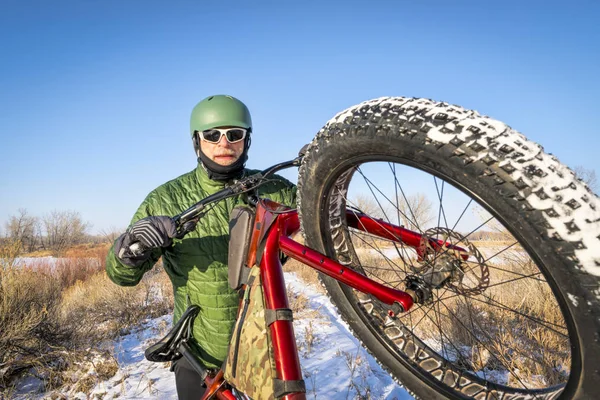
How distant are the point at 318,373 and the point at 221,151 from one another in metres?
2.40

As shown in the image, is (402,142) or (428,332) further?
(428,332)

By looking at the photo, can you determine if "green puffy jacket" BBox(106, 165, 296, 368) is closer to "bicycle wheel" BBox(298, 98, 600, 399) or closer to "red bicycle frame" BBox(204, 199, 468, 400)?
"red bicycle frame" BBox(204, 199, 468, 400)

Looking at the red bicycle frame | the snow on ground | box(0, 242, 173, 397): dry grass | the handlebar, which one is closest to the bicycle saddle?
the red bicycle frame

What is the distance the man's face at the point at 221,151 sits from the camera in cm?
230

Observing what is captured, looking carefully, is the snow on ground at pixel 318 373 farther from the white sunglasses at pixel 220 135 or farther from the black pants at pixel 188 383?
the white sunglasses at pixel 220 135

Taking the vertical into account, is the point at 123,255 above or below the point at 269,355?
above

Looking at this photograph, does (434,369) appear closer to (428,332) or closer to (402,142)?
(402,142)

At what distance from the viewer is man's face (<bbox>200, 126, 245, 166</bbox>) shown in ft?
7.55

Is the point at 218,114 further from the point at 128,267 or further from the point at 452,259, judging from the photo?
the point at 452,259

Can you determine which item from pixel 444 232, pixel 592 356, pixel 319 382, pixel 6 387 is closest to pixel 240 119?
pixel 444 232

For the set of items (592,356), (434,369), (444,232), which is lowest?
(434,369)

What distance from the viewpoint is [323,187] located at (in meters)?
1.29

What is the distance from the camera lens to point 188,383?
2076 millimetres

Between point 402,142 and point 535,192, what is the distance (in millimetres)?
329
